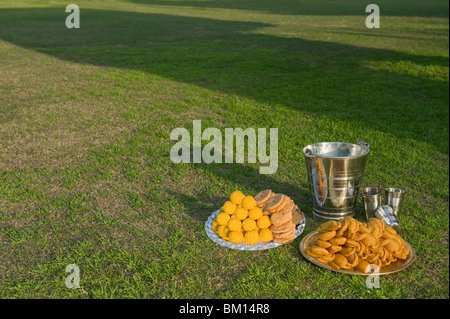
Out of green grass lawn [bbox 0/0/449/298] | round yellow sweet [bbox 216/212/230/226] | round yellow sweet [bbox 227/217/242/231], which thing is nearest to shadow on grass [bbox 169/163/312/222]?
green grass lawn [bbox 0/0/449/298]

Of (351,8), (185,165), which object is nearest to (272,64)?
(185,165)

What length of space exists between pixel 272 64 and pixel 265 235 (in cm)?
989

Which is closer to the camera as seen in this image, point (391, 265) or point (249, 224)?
point (391, 265)

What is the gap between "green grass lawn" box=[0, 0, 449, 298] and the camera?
3.84 m

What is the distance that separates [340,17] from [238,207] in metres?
25.2

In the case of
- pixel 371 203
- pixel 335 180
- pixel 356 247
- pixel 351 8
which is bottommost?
pixel 356 247

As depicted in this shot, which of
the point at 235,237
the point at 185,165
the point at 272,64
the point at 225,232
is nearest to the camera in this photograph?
the point at 235,237

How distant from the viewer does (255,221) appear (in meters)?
4.30

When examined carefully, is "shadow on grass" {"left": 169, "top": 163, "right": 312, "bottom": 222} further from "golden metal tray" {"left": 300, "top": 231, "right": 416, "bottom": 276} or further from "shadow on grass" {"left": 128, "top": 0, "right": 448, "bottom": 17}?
"shadow on grass" {"left": 128, "top": 0, "right": 448, "bottom": 17}

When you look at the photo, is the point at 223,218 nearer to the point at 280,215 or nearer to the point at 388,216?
the point at 280,215

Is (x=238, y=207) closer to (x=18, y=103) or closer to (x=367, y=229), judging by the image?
(x=367, y=229)

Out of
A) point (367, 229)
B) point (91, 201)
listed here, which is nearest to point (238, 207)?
point (367, 229)

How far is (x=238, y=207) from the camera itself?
432 centimetres

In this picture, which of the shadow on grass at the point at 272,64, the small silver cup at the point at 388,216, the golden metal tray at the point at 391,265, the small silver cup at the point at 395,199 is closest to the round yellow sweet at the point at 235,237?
the golden metal tray at the point at 391,265
